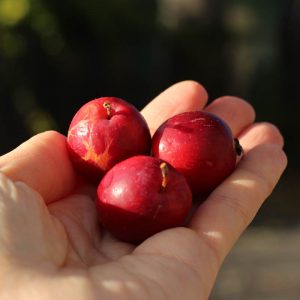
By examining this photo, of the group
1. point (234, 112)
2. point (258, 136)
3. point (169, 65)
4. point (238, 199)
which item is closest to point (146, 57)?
point (169, 65)

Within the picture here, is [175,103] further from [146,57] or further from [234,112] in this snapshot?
[146,57]

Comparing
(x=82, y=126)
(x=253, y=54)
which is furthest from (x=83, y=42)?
(x=82, y=126)

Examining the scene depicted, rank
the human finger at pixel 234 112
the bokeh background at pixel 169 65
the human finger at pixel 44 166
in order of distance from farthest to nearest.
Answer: the bokeh background at pixel 169 65, the human finger at pixel 234 112, the human finger at pixel 44 166

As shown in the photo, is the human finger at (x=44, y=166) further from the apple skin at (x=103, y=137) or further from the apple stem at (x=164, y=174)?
the apple stem at (x=164, y=174)

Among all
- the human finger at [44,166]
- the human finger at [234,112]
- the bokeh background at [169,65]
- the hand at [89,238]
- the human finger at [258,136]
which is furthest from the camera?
the bokeh background at [169,65]

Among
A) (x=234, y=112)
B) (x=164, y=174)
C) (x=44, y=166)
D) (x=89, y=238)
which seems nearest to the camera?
(x=164, y=174)

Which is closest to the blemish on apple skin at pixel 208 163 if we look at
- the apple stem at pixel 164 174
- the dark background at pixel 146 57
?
the apple stem at pixel 164 174
